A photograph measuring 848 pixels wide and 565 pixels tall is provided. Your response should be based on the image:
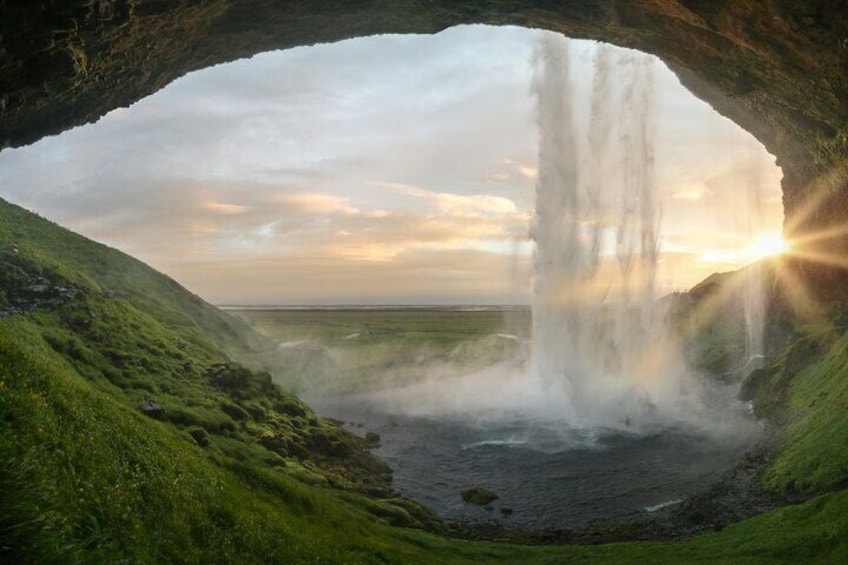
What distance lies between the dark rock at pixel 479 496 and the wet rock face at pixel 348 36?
3745 centimetres

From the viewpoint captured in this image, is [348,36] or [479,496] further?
[479,496]

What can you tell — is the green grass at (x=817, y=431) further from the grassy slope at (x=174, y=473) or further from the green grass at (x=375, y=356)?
the green grass at (x=375, y=356)

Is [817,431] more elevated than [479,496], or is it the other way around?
[817,431]

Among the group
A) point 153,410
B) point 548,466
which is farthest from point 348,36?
point 548,466

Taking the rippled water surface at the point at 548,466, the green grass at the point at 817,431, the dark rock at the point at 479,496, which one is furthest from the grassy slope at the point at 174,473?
the dark rock at the point at 479,496

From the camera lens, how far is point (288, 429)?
5294cm

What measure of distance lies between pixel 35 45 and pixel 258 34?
14.9m

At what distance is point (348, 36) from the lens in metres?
37.7

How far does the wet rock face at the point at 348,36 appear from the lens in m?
23.8

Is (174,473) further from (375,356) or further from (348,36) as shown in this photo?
(375,356)

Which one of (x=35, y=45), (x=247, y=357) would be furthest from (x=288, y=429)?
(x=247, y=357)

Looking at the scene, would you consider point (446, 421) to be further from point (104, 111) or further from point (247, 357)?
point (104, 111)

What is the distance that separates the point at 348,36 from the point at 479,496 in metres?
38.1

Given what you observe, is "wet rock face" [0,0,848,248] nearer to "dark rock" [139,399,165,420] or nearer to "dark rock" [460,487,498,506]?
"dark rock" [139,399,165,420]
